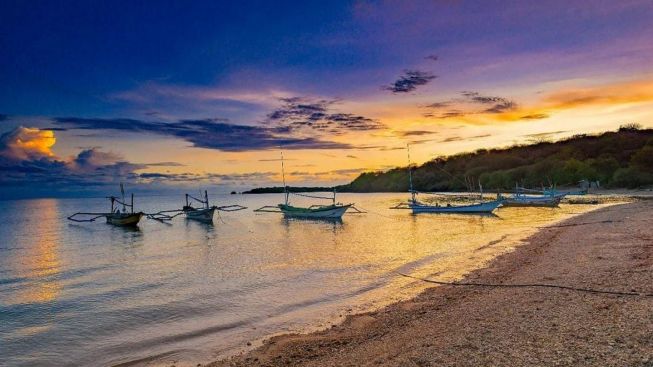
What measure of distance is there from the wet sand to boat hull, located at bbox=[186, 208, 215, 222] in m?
51.7

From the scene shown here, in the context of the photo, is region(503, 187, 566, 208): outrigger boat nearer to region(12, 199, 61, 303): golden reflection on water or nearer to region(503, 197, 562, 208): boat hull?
region(503, 197, 562, 208): boat hull

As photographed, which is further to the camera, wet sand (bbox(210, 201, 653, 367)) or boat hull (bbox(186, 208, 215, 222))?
boat hull (bbox(186, 208, 215, 222))

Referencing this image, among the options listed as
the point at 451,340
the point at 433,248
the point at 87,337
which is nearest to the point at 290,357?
the point at 451,340

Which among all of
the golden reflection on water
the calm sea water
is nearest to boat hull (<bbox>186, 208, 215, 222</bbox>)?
the golden reflection on water

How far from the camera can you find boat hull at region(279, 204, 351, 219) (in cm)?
6003

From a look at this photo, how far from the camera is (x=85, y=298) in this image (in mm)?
18016

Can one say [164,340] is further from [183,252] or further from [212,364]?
[183,252]

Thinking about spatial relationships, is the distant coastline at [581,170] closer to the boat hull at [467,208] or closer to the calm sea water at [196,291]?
the boat hull at [467,208]

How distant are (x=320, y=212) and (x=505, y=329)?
176 ft

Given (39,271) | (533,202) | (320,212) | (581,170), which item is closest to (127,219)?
(320,212)

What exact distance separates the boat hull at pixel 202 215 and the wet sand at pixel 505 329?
51707 millimetres

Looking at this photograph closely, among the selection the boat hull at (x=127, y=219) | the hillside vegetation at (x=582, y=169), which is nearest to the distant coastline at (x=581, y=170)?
the hillside vegetation at (x=582, y=169)

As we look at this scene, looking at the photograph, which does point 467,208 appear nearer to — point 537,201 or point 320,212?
point 537,201

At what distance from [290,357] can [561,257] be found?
13.8 meters
